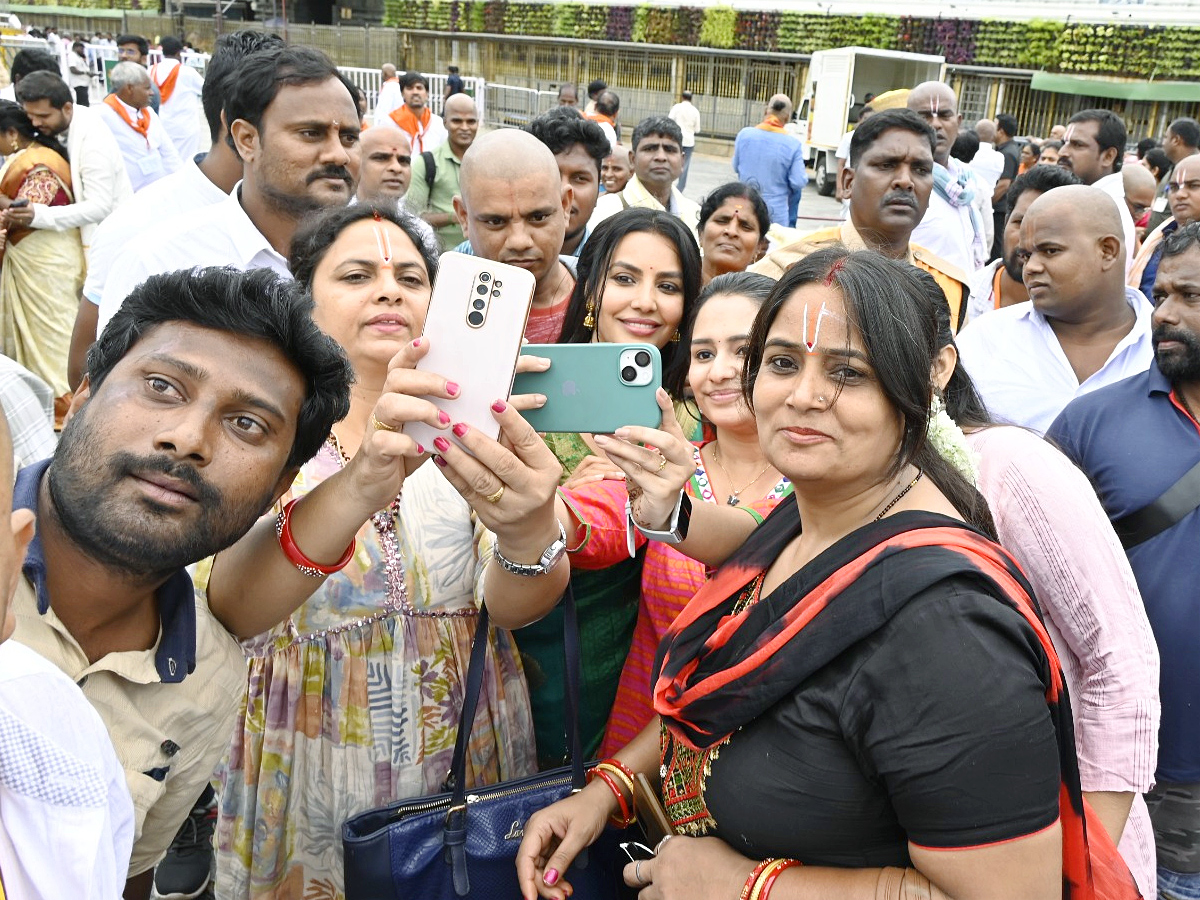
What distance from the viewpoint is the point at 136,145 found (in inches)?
342

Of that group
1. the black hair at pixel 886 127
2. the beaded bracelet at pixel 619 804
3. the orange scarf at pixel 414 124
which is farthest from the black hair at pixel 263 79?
the orange scarf at pixel 414 124

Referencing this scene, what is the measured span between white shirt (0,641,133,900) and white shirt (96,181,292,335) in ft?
7.52

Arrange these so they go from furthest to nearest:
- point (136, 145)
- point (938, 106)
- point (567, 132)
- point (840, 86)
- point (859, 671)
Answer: point (840, 86) < point (136, 145) < point (938, 106) < point (567, 132) < point (859, 671)

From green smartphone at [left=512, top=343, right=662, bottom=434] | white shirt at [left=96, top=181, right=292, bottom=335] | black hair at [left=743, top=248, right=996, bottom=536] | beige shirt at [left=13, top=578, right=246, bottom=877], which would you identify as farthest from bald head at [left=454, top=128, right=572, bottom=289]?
beige shirt at [left=13, top=578, right=246, bottom=877]

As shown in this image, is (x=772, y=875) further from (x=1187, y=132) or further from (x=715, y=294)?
(x=1187, y=132)

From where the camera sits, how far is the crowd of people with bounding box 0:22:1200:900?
133 centimetres

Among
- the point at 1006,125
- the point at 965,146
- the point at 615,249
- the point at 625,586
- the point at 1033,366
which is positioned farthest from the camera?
the point at 1006,125

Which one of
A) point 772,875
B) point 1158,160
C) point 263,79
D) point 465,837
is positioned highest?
point 263,79

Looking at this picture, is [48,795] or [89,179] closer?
[48,795]

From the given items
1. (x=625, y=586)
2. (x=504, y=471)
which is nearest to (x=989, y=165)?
(x=625, y=586)

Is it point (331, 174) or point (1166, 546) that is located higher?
point (331, 174)

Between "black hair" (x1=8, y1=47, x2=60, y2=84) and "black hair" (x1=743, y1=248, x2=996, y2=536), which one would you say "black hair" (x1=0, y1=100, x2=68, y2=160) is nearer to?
"black hair" (x1=8, y1=47, x2=60, y2=84)

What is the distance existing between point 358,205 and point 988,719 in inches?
73.0

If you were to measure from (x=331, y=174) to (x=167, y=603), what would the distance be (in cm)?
231
